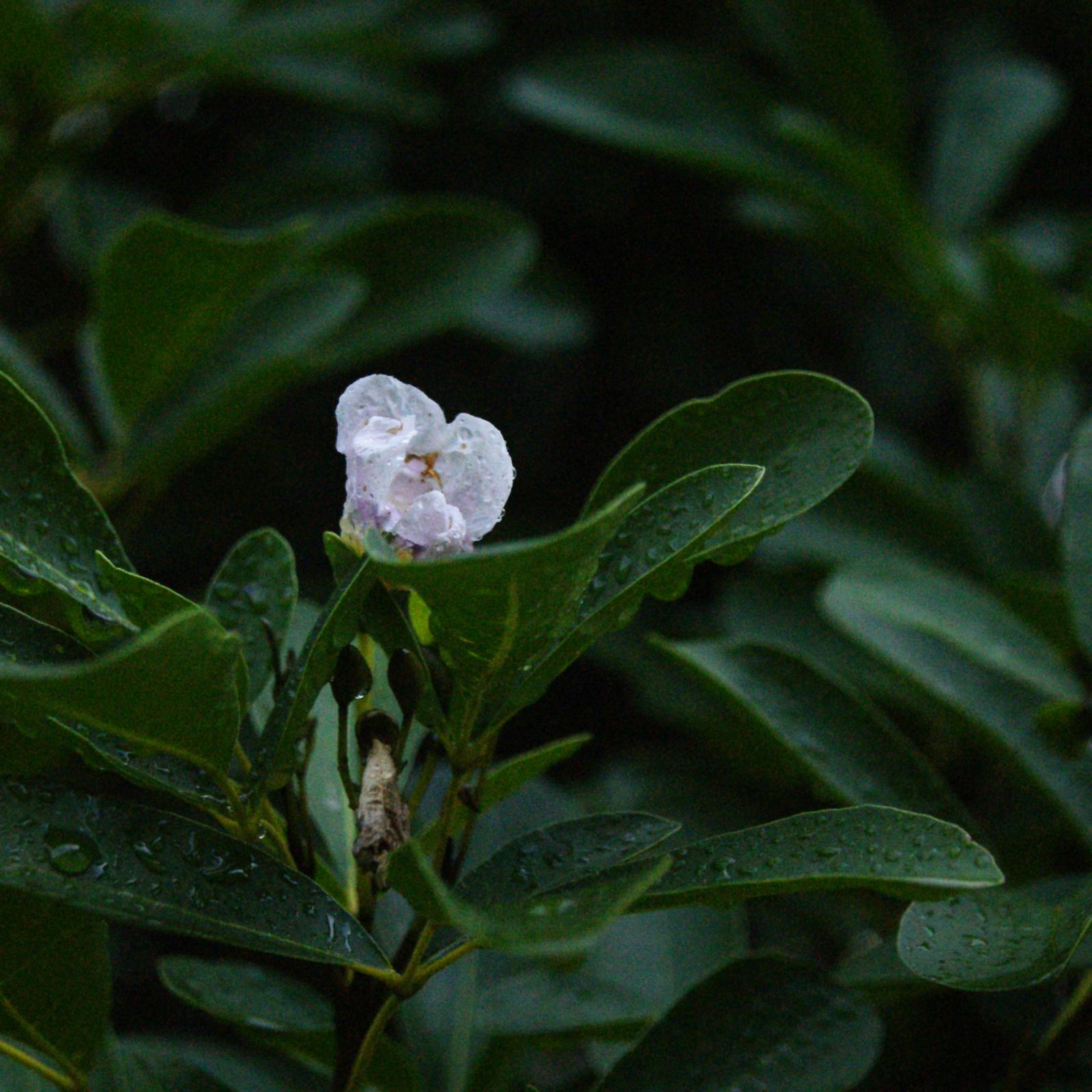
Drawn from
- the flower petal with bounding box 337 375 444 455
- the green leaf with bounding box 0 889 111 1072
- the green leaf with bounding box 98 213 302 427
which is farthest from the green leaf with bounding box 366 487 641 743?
the green leaf with bounding box 98 213 302 427

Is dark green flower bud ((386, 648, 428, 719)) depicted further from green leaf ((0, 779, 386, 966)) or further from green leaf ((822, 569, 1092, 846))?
green leaf ((822, 569, 1092, 846))

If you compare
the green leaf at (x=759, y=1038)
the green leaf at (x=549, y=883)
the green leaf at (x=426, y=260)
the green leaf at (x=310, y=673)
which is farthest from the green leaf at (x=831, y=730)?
the green leaf at (x=426, y=260)

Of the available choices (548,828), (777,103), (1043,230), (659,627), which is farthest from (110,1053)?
(1043,230)

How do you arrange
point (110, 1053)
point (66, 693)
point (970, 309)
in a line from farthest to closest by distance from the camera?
point (970, 309) < point (110, 1053) < point (66, 693)

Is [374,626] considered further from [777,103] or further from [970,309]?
[777,103]

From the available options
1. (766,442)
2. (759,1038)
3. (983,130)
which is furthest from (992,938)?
(983,130)

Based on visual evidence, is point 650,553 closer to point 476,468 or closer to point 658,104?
point 476,468
